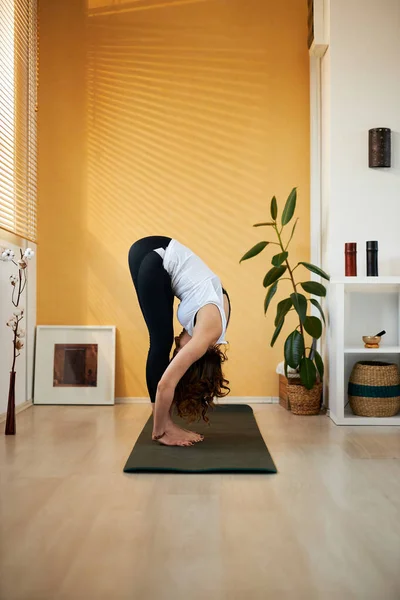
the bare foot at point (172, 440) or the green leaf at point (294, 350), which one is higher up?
the green leaf at point (294, 350)

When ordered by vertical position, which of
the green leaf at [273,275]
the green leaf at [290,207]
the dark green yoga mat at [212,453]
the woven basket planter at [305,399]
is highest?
the green leaf at [290,207]

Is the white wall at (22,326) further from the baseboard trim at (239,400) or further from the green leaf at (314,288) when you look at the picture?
the green leaf at (314,288)

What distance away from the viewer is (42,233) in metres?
4.70

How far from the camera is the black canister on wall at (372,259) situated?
3.83 m

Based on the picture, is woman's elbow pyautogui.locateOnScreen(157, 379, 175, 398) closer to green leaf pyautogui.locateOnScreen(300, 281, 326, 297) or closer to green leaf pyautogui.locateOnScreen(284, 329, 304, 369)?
green leaf pyautogui.locateOnScreen(284, 329, 304, 369)

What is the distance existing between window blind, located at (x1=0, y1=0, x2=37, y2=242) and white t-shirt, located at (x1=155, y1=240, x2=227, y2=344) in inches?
47.4

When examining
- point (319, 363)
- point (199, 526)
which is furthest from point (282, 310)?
point (199, 526)

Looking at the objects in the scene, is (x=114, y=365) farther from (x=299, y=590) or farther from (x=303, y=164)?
(x=299, y=590)

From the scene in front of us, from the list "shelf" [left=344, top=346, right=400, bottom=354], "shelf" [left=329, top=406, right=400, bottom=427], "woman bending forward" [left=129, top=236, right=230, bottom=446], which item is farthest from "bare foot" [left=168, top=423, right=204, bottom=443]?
"shelf" [left=344, top=346, right=400, bottom=354]

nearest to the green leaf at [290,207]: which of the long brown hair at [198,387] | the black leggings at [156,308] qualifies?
the black leggings at [156,308]

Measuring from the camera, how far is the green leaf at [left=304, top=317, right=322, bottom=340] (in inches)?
157

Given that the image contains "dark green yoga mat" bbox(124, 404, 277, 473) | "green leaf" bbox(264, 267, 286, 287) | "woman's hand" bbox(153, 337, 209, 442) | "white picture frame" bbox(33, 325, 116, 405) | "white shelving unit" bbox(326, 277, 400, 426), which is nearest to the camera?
"dark green yoga mat" bbox(124, 404, 277, 473)

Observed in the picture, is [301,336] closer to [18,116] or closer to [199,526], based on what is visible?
[199,526]

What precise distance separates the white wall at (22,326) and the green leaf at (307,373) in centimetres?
178
